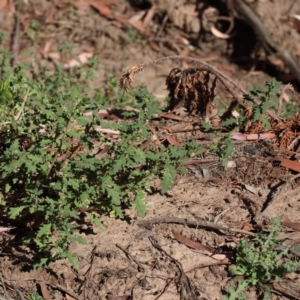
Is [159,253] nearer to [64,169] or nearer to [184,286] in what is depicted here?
[184,286]

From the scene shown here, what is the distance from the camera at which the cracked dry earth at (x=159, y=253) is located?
Answer: 10.8 feet

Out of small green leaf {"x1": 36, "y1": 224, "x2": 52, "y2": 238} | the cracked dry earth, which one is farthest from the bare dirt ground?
small green leaf {"x1": 36, "y1": 224, "x2": 52, "y2": 238}

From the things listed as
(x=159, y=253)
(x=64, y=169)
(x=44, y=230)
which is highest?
(x=64, y=169)

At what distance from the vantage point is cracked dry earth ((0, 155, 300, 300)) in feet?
10.8

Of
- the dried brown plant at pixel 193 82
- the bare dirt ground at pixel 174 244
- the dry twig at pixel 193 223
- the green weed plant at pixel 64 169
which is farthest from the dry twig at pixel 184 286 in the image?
the dried brown plant at pixel 193 82

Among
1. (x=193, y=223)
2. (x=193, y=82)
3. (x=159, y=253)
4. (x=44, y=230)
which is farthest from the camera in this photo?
(x=193, y=82)

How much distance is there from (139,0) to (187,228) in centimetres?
517

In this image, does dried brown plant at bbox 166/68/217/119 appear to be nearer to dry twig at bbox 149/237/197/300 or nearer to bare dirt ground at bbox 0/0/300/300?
bare dirt ground at bbox 0/0/300/300

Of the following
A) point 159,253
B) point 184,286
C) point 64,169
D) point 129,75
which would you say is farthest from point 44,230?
point 129,75

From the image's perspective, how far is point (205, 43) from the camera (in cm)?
791

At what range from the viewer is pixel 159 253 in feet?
11.4

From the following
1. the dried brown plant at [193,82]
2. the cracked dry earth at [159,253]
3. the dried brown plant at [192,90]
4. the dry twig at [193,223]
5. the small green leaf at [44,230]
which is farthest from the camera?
the dried brown plant at [192,90]

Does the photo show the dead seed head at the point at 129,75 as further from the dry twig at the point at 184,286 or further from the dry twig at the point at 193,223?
the dry twig at the point at 184,286

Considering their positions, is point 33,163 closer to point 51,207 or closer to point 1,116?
point 51,207
